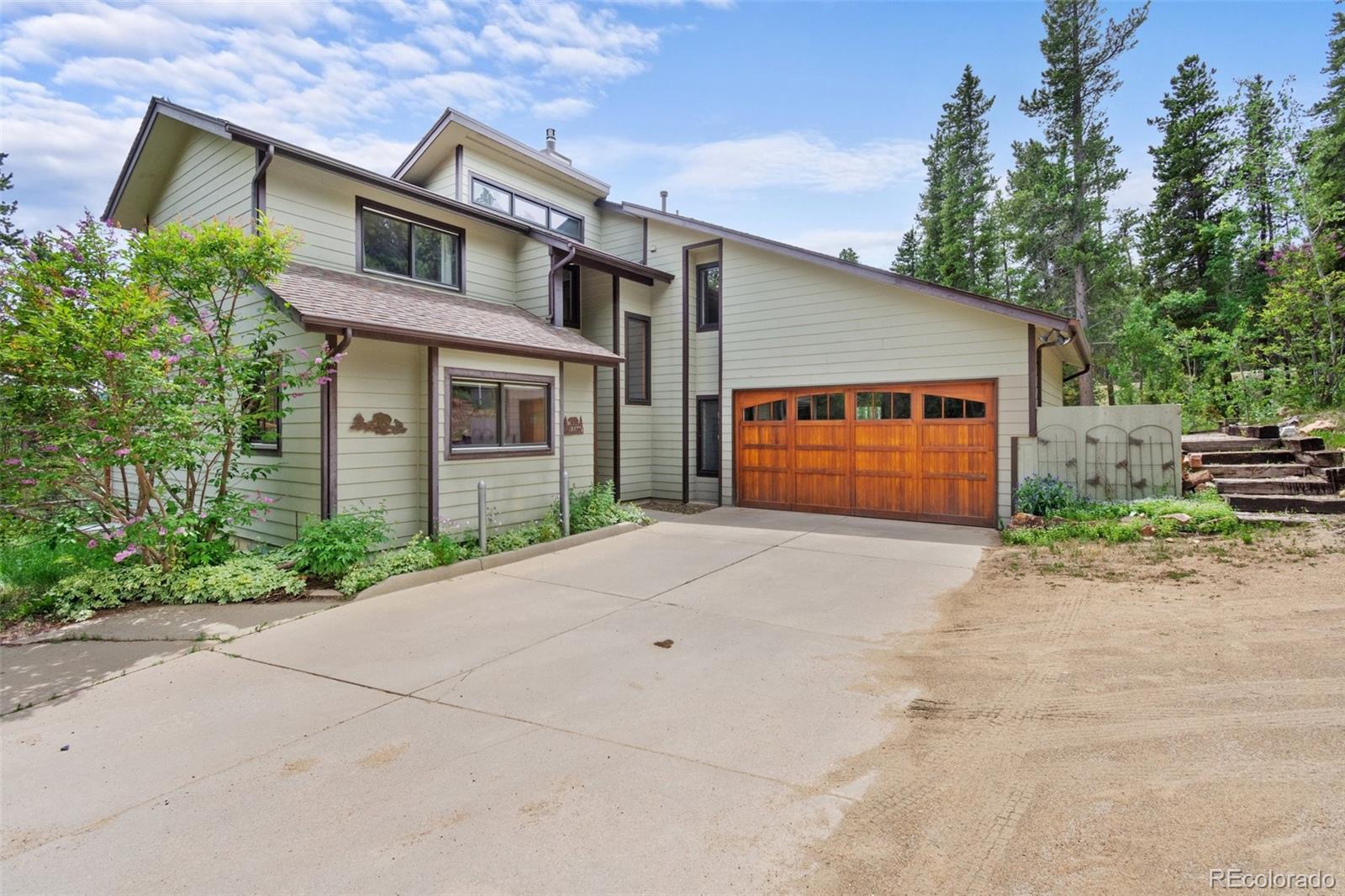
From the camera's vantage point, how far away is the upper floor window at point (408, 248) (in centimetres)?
919

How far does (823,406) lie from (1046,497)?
3.87m

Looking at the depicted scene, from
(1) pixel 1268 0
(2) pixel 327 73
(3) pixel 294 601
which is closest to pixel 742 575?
(3) pixel 294 601

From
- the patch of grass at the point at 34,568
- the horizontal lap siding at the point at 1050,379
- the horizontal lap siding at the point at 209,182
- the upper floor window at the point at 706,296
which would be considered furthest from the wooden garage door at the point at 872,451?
the patch of grass at the point at 34,568

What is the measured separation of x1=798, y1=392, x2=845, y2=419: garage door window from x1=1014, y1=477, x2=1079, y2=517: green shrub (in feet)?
10.4

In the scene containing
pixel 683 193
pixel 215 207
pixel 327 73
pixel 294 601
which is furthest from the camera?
pixel 683 193

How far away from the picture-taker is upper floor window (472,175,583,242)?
39.5 feet

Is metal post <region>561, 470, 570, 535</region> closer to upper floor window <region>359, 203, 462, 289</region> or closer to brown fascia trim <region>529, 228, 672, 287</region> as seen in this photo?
brown fascia trim <region>529, 228, 672, 287</region>

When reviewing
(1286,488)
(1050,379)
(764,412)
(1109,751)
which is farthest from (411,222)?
(1286,488)

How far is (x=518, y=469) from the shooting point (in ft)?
29.0

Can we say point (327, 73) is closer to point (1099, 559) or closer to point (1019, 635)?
point (1019, 635)

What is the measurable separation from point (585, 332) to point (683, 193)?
10997 mm

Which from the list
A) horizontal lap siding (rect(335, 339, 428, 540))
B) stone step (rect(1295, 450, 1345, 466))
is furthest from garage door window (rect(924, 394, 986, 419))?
horizontal lap siding (rect(335, 339, 428, 540))

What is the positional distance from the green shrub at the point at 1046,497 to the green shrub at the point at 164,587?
32.2 feet

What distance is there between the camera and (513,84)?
1167cm
